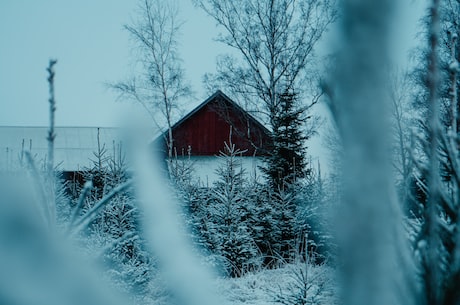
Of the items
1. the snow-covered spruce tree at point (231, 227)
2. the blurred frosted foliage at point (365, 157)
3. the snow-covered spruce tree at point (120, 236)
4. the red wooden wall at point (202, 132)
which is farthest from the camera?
the red wooden wall at point (202, 132)

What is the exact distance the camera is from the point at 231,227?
6809mm

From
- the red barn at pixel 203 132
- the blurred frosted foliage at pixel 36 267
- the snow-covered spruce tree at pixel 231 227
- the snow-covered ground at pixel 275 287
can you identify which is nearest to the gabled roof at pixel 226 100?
the red barn at pixel 203 132

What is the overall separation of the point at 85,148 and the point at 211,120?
5693mm

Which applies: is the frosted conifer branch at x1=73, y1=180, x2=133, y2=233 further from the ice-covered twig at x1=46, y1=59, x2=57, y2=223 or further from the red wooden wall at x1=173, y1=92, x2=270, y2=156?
the red wooden wall at x1=173, y1=92, x2=270, y2=156

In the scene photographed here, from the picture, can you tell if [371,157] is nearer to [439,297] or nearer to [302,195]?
[439,297]

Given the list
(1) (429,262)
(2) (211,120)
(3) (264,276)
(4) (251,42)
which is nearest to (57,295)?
(1) (429,262)

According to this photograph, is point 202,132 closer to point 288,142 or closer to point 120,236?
point 288,142

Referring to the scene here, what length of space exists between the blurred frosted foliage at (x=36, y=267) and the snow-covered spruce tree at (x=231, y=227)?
5.87 meters

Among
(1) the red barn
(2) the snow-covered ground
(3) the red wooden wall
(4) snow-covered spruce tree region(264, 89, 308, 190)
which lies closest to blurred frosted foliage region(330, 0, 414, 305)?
(2) the snow-covered ground

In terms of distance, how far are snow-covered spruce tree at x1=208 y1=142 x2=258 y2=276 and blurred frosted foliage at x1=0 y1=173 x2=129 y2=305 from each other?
5868 millimetres

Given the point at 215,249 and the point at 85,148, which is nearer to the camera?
the point at 215,249

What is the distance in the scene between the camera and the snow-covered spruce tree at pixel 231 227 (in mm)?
6465

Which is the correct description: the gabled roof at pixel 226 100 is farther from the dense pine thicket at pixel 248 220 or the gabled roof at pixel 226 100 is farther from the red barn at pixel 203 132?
the dense pine thicket at pixel 248 220

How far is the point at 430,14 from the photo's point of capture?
432 millimetres
